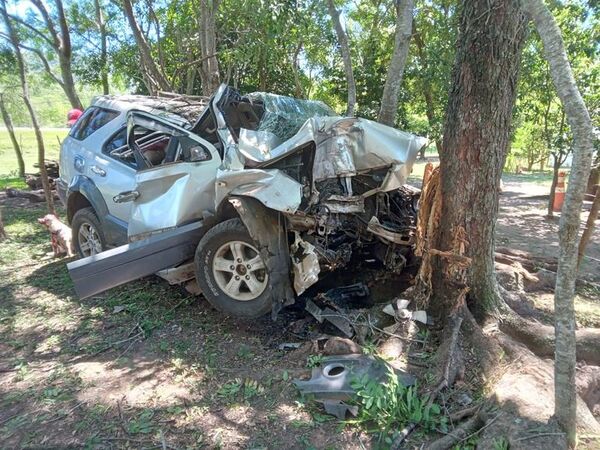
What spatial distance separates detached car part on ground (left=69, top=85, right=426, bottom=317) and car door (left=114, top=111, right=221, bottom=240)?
0.01 m

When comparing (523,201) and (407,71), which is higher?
(407,71)

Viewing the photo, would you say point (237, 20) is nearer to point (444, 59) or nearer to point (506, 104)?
point (444, 59)

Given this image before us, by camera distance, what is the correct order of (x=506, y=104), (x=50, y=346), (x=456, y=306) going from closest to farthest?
(x=506, y=104), (x=456, y=306), (x=50, y=346)

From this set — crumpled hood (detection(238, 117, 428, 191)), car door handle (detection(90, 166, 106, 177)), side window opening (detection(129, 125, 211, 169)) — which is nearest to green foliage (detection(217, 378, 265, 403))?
crumpled hood (detection(238, 117, 428, 191))

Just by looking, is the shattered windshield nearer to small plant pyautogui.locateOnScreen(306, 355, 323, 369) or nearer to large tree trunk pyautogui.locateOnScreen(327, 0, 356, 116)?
small plant pyautogui.locateOnScreen(306, 355, 323, 369)

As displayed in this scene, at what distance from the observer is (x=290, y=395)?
3336mm

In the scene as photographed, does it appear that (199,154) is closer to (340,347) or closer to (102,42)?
(340,347)

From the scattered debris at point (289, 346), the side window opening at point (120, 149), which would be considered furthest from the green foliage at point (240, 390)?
the side window opening at point (120, 149)

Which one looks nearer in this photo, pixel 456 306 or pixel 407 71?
pixel 456 306

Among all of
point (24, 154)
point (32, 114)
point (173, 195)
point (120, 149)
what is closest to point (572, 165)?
point (173, 195)

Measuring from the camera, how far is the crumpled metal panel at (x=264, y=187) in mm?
3896

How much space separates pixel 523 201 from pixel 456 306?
11.2 metres

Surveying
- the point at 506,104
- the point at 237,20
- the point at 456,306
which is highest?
the point at 237,20

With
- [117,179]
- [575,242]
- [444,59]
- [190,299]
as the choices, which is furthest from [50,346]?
[444,59]
